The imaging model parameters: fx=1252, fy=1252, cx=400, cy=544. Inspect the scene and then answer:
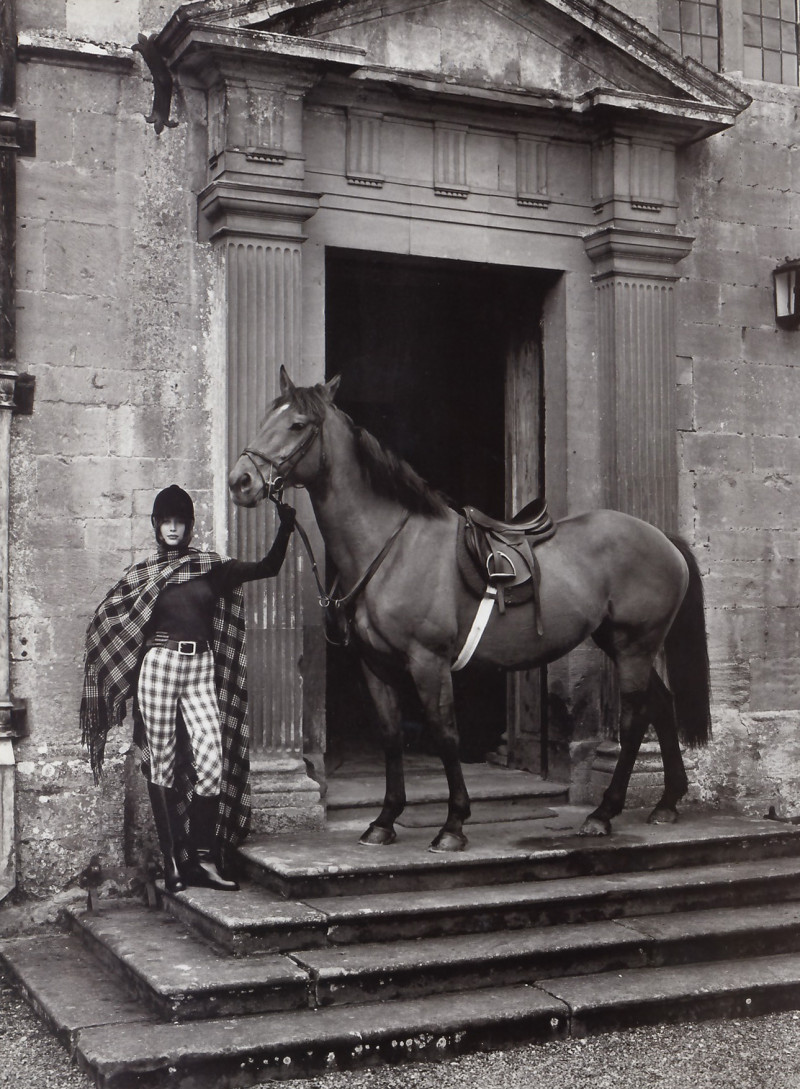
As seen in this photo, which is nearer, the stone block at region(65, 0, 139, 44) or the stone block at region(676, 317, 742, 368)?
the stone block at region(65, 0, 139, 44)

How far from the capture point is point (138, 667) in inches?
232

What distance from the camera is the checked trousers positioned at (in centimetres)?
575

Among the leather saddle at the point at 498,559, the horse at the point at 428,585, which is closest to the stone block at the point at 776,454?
the horse at the point at 428,585

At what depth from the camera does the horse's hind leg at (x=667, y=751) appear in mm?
6621

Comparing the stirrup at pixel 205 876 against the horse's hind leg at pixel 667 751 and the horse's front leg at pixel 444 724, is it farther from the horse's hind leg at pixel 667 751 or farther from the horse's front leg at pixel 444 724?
the horse's hind leg at pixel 667 751

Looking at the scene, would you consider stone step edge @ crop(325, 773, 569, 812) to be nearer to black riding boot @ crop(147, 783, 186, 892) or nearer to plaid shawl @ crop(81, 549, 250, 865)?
plaid shawl @ crop(81, 549, 250, 865)

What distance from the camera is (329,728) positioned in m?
9.40

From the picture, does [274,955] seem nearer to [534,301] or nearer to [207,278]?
[207,278]

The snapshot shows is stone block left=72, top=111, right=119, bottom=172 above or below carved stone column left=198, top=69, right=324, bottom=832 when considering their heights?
above

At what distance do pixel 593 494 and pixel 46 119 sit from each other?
3.72m

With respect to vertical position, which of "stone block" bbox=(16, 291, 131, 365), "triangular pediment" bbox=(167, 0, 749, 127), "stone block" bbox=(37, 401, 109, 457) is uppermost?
"triangular pediment" bbox=(167, 0, 749, 127)

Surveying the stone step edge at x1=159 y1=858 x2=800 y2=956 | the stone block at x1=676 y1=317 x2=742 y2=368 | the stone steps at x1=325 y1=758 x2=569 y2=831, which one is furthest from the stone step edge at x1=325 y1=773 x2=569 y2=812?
the stone block at x1=676 y1=317 x2=742 y2=368

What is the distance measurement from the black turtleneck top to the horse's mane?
0.49 meters

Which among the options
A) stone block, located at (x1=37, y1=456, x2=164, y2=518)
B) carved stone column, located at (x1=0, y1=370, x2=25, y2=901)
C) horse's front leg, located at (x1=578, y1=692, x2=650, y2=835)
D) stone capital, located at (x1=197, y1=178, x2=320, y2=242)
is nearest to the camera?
carved stone column, located at (x1=0, y1=370, x2=25, y2=901)
